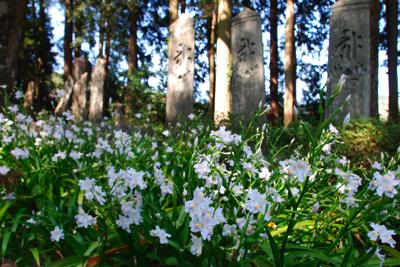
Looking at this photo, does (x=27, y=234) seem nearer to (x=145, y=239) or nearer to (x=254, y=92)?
(x=145, y=239)

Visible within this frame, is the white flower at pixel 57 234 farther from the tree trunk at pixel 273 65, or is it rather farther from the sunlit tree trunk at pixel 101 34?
the sunlit tree trunk at pixel 101 34

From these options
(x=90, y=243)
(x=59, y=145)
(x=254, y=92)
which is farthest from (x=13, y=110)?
(x=254, y=92)

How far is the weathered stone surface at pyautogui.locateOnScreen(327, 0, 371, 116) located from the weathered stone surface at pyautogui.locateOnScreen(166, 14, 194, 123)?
3.18 meters

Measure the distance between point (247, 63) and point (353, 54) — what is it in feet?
7.39

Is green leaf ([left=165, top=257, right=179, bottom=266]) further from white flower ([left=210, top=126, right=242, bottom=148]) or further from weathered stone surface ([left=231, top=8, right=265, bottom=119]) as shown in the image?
weathered stone surface ([left=231, top=8, right=265, bottom=119])

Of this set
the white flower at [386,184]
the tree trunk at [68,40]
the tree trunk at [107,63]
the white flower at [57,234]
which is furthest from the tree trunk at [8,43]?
the tree trunk at [107,63]

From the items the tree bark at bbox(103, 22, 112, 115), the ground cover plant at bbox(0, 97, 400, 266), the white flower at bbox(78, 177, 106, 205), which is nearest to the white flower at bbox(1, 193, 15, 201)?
the ground cover plant at bbox(0, 97, 400, 266)

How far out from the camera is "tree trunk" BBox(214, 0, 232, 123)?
10.2 meters

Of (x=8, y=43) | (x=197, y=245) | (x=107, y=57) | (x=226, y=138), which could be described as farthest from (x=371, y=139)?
(x=107, y=57)

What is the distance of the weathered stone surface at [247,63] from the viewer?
8781 millimetres

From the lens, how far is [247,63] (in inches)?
351

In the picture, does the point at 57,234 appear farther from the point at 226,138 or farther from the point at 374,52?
the point at 374,52

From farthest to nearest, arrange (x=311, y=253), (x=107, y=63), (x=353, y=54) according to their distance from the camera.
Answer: (x=107, y=63)
(x=353, y=54)
(x=311, y=253)

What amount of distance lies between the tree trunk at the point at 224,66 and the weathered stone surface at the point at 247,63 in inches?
36.8
